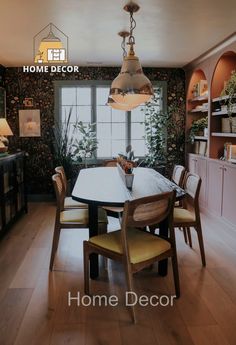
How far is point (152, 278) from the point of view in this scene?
299 centimetres

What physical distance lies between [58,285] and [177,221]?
119 centimetres

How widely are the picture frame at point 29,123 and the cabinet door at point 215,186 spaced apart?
303 cm

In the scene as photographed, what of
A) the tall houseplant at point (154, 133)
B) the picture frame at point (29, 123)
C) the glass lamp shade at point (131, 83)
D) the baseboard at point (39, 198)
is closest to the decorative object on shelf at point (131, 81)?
the glass lamp shade at point (131, 83)

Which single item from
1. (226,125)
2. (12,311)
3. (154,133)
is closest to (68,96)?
(154,133)

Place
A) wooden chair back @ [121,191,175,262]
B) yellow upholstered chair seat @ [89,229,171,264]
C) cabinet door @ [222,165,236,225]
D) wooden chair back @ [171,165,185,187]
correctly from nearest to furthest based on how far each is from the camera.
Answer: wooden chair back @ [121,191,175,262] → yellow upholstered chair seat @ [89,229,171,264] → wooden chair back @ [171,165,185,187] → cabinet door @ [222,165,236,225]

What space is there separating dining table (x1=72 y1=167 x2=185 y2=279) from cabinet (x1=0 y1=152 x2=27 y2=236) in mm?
1063

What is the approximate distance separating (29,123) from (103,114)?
131 cm

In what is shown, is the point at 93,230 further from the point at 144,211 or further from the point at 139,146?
the point at 139,146

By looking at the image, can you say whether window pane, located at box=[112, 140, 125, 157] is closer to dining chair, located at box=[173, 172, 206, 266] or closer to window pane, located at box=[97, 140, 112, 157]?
window pane, located at box=[97, 140, 112, 157]

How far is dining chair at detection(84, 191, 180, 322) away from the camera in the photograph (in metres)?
2.29

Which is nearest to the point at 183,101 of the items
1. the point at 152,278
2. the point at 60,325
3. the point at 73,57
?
the point at 73,57

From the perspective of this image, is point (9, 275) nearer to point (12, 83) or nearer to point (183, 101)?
point (12, 83)

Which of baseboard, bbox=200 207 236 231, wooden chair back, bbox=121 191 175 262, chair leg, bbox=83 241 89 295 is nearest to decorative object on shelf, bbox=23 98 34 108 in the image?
baseboard, bbox=200 207 236 231

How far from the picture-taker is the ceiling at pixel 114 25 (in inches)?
115
